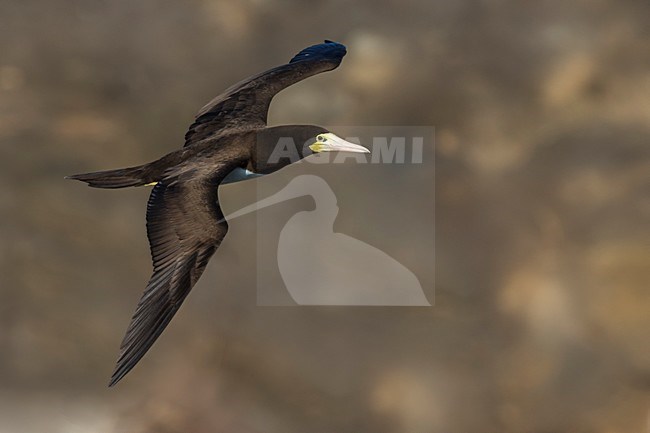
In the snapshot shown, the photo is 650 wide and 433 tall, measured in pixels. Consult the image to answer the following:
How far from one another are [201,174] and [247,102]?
1.51 m

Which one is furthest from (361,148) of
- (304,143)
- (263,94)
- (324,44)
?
(324,44)

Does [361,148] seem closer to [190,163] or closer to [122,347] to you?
[190,163]

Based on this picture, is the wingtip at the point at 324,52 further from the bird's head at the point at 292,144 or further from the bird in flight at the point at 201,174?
the bird's head at the point at 292,144

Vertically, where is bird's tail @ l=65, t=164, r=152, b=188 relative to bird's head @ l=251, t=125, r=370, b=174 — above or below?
below

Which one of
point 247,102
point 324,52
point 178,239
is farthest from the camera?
point 324,52

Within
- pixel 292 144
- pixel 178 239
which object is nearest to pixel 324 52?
pixel 292 144

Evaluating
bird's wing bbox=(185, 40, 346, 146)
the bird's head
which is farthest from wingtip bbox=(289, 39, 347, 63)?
the bird's head

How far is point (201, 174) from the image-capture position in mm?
9312

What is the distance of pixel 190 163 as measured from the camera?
954 cm

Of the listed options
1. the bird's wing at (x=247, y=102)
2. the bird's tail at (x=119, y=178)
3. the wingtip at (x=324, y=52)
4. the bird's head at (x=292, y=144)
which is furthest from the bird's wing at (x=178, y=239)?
the wingtip at (x=324, y=52)

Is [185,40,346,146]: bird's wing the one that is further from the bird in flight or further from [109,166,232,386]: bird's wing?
[109,166,232,386]: bird's wing

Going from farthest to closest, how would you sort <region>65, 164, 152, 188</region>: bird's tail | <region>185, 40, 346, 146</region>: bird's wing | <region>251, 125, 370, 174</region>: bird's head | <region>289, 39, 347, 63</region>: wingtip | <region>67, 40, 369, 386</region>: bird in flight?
1. <region>289, 39, 347, 63</region>: wingtip
2. <region>185, 40, 346, 146</region>: bird's wing
3. <region>251, 125, 370, 174</region>: bird's head
4. <region>65, 164, 152, 188</region>: bird's tail
5. <region>67, 40, 369, 386</region>: bird in flight

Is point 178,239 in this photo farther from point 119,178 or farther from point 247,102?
point 247,102

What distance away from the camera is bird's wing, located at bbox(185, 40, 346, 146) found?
34.0 feet
